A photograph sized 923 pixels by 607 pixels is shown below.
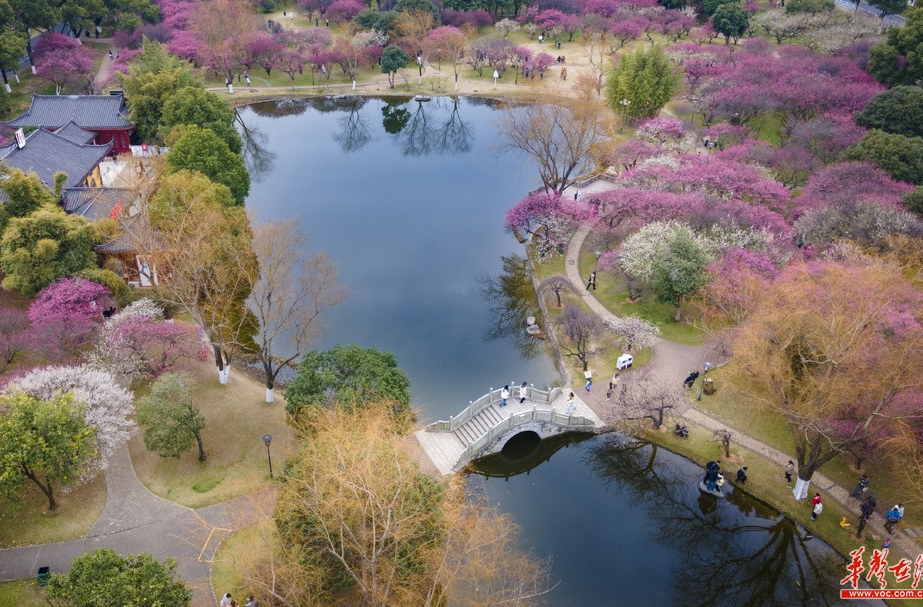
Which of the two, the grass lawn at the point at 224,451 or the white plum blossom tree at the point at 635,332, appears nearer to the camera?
the grass lawn at the point at 224,451

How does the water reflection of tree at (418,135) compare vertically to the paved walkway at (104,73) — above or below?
below

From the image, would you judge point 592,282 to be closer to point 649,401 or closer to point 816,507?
point 649,401

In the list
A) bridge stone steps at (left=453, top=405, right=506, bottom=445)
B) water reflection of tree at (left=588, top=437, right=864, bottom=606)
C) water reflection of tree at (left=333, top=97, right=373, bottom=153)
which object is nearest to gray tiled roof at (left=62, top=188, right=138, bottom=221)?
water reflection of tree at (left=333, top=97, right=373, bottom=153)

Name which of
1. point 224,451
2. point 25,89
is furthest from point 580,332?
point 25,89

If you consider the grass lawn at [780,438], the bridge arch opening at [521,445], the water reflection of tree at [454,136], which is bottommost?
the water reflection of tree at [454,136]

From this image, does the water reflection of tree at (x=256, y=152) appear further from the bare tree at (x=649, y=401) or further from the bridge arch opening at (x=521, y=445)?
the bare tree at (x=649, y=401)

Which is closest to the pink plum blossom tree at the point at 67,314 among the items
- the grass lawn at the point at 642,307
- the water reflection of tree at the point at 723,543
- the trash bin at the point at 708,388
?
the water reflection of tree at the point at 723,543
